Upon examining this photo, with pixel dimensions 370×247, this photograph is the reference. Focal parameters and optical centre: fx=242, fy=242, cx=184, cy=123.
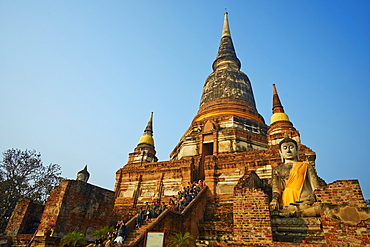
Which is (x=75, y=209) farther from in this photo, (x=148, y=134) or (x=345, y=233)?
(x=148, y=134)

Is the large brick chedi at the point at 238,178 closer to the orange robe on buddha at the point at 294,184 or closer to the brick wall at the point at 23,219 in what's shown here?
the orange robe on buddha at the point at 294,184

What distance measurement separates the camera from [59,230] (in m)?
9.24

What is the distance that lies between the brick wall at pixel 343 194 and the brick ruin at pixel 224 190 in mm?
20

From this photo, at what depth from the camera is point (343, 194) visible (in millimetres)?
5684

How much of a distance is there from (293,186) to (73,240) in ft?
26.3

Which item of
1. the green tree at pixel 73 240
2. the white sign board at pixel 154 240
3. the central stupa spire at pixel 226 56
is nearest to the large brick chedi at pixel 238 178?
the central stupa spire at pixel 226 56

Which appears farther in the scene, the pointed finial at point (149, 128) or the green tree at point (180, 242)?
the pointed finial at point (149, 128)

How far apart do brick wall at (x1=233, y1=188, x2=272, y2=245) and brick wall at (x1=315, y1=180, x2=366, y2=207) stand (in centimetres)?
138

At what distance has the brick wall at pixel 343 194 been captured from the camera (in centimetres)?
551

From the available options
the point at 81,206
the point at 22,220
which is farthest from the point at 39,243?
the point at 22,220

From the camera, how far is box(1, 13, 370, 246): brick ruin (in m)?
5.76

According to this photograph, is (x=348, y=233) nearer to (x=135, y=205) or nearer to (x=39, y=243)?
(x=39, y=243)

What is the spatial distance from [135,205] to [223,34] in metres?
23.9

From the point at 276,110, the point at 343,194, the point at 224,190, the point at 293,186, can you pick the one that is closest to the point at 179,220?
the point at 293,186
